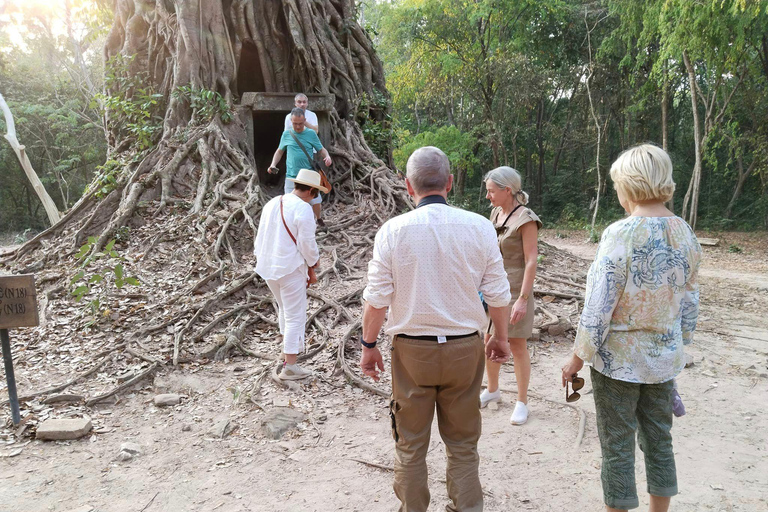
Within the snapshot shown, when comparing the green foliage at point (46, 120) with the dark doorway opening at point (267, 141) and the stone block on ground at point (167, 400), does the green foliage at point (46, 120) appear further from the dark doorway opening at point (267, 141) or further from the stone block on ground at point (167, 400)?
the stone block on ground at point (167, 400)

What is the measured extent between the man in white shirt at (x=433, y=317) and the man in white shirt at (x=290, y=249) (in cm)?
179

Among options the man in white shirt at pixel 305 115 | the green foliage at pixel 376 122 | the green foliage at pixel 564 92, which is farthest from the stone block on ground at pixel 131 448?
the green foliage at pixel 564 92

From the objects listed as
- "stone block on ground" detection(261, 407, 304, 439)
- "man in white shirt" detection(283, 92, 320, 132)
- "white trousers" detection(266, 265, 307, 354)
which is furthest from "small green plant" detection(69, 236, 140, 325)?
"man in white shirt" detection(283, 92, 320, 132)

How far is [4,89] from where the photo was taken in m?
18.8

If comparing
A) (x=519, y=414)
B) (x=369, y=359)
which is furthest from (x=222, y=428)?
(x=519, y=414)

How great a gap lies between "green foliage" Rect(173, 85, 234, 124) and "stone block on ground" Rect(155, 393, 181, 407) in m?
5.09

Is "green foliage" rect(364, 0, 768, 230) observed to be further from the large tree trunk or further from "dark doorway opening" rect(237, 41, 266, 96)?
the large tree trunk

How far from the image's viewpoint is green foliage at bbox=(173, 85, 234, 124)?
787cm

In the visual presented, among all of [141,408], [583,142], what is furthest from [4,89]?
[583,142]

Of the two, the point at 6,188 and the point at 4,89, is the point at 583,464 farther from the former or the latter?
the point at 6,188

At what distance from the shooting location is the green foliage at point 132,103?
8016mm

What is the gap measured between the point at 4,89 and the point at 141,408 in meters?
20.4

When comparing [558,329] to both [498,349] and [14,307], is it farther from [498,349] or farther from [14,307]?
[14,307]

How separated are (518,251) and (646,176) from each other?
1333mm
